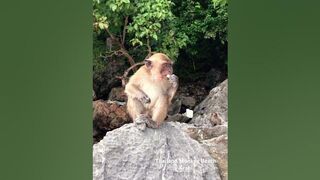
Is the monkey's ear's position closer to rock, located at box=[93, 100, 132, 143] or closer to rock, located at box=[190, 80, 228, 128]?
rock, located at box=[93, 100, 132, 143]

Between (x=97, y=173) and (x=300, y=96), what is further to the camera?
(x=300, y=96)

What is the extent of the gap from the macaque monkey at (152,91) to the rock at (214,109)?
24 centimetres

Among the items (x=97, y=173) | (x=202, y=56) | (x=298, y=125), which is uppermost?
(x=202, y=56)

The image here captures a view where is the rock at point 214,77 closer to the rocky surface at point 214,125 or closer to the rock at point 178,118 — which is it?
the rocky surface at point 214,125

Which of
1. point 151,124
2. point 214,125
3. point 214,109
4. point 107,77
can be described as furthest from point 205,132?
point 107,77

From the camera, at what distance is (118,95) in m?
4.84

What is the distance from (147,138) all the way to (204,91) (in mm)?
566

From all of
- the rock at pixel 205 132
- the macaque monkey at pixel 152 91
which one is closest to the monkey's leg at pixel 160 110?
the macaque monkey at pixel 152 91

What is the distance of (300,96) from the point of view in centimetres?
504

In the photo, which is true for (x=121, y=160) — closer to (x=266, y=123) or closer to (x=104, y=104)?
(x=104, y=104)

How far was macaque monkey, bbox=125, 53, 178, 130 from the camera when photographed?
483 centimetres

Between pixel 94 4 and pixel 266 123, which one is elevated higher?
pixel 94 4

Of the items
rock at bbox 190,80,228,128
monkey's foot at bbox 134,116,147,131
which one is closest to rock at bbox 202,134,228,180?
rock at bbox 190,80,228,128

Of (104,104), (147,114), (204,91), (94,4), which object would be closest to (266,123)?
(204,91)
